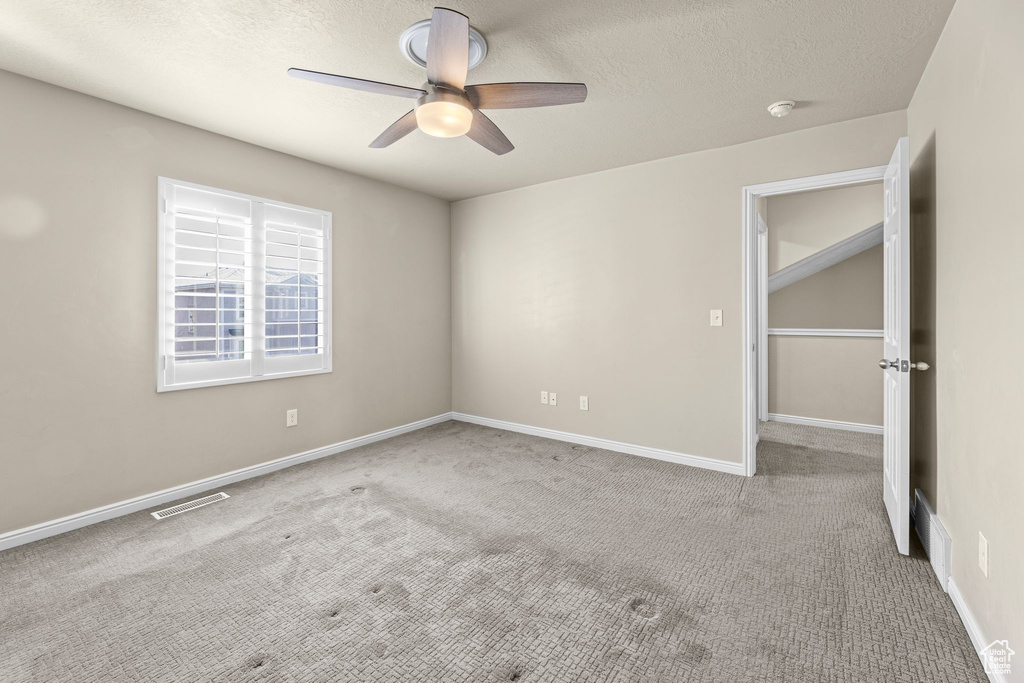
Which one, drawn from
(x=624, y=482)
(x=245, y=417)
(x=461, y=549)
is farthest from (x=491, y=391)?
(x=461, y=549)

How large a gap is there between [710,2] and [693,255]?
6.46 feet

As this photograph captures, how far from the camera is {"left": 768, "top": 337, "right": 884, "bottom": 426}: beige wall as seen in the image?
4.51 meters

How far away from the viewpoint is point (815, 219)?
180 inches

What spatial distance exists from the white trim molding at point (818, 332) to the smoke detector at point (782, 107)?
2.72 m

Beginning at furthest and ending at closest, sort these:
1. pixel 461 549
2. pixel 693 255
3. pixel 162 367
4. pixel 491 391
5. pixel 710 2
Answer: pixel 491 391
pixel 693 255
pixel 162 367
pixel 461 549
pixel 710 2

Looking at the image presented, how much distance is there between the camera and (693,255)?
3.59 meters

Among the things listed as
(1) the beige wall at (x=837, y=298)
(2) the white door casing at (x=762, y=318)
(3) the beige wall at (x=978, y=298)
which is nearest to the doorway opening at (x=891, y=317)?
(3) the beige wall at (x=978, y=298)

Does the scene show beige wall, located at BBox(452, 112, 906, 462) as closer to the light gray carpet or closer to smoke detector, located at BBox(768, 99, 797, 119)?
smoke detector, located at BBox(768, 99, 797, 119)

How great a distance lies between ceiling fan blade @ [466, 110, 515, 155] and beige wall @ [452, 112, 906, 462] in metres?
1.79

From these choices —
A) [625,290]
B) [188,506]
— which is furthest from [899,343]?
[188,506]

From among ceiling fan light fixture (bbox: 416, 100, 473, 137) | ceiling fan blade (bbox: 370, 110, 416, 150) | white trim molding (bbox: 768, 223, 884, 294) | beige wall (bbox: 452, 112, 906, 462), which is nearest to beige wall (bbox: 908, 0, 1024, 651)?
beige wall (bbox: 452, 112, 906, 462)

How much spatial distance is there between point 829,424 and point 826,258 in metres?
1.66

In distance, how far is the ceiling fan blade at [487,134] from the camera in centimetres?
216

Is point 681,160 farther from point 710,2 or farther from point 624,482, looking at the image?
point 624,482
